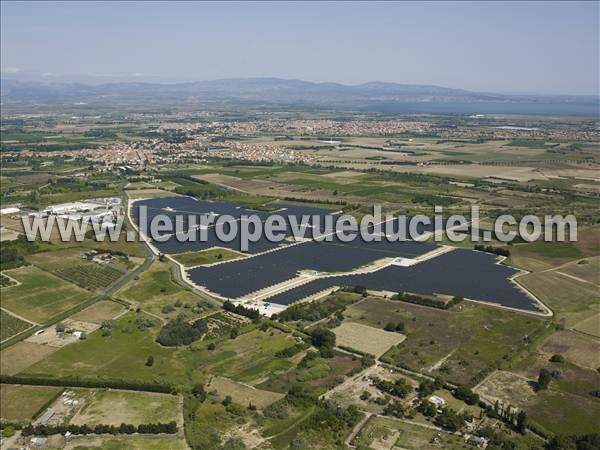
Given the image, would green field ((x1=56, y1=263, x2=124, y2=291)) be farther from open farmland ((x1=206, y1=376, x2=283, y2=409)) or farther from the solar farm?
open farmland ((x1=206, y1=376, x2=283, y2=409))

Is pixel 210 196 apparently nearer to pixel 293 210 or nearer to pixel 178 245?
pixel 293 210

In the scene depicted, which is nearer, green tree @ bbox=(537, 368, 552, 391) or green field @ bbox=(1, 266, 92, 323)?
green tree @ bbox=(537, 368, 552, 391)

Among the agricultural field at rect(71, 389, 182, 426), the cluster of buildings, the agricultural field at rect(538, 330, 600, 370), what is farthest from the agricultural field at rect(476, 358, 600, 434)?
the cluster of buildings

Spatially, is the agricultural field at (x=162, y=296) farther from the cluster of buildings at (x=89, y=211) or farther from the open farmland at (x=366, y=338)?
the cluster of buildings at (x=89, y=211)

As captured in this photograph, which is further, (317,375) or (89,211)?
(89,211)

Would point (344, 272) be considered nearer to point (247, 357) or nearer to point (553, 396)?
point (247, 357)

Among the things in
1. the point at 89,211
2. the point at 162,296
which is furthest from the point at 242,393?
the point at 89,211
